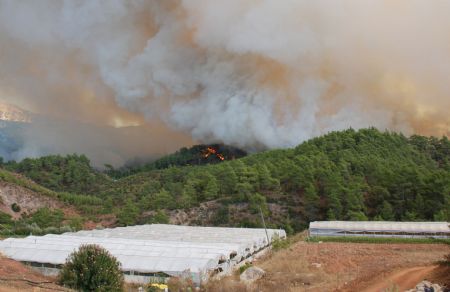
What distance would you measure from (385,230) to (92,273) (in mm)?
21840

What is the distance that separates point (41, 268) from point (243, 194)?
25842 millimetres

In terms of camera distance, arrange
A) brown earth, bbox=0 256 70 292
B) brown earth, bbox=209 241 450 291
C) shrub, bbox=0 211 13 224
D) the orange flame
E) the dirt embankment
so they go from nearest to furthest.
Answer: brown earth, bbox=0 256 70 292, brown earth, bbox=209 241 450 291, the dirt embankment, shrub, bbox=0 211 13 224, the orange flame

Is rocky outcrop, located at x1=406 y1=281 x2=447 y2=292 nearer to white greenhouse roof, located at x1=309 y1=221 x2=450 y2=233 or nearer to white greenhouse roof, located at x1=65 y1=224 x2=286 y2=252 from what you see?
white greenhouse roof, located at x1=65 y1=224 x2=286 y2=252

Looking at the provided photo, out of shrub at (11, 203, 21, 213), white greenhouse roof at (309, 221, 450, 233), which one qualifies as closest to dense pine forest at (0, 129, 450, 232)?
shrub at (11, 203, 21, 213)

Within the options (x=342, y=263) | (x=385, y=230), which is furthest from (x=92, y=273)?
(x=385, y=230)

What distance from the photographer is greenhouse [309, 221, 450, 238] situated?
97.4ft

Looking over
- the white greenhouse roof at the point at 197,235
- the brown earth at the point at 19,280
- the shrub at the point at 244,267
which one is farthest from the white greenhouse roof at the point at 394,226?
the brown earth at the point at 19,280

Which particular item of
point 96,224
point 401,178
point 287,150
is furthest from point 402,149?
point 96,224

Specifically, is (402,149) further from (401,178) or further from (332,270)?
(332,270)

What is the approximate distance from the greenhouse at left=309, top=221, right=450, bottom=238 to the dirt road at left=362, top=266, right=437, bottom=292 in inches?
545

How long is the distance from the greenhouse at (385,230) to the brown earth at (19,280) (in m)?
19.2

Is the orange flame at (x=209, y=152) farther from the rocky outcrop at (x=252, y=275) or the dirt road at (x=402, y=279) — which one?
the dirt road at (x=402, y=279)

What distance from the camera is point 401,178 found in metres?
42.1

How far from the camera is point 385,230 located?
30.7 m
